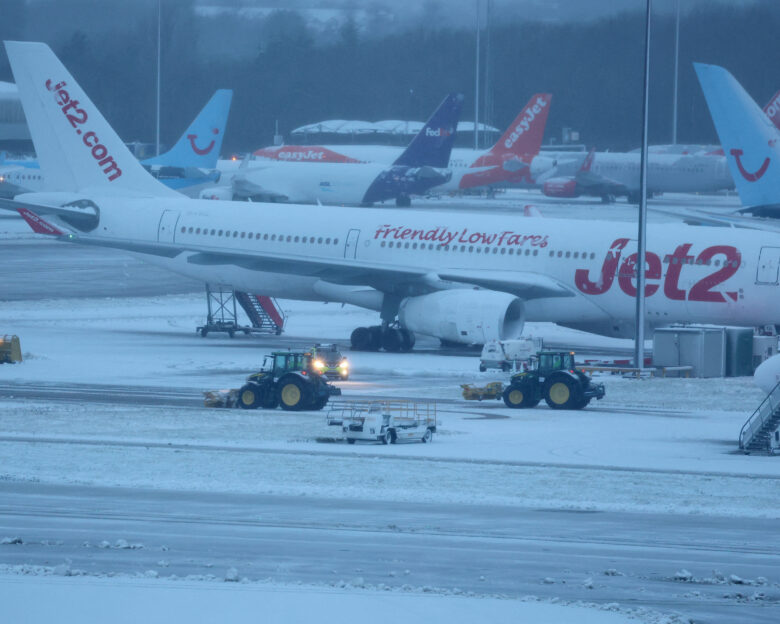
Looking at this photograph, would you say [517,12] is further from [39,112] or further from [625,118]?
[39,112]

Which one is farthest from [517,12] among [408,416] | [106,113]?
[408,416]

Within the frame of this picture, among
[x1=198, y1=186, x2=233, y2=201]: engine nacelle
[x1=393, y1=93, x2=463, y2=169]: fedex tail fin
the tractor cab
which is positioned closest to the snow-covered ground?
the tractor cab

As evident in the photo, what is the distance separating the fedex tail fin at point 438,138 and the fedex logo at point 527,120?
1030cm

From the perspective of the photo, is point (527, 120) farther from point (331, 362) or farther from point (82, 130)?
point (331, 362)

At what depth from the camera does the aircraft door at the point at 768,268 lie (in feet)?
129

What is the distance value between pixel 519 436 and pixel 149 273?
4237 centimetres

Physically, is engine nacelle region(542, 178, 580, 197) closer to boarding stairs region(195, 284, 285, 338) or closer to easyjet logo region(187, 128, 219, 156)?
easyjet logo region(187, 128, 219, 156)

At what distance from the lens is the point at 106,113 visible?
121m

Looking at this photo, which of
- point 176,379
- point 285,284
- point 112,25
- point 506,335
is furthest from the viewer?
point 112,25

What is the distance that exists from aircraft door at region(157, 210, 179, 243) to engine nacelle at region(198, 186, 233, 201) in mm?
52341

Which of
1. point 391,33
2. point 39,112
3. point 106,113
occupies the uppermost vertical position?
point 391,33

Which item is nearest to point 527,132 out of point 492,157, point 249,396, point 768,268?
point 492,157

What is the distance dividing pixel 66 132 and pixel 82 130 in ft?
1.77

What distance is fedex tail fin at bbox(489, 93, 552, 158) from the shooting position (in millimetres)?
106475
